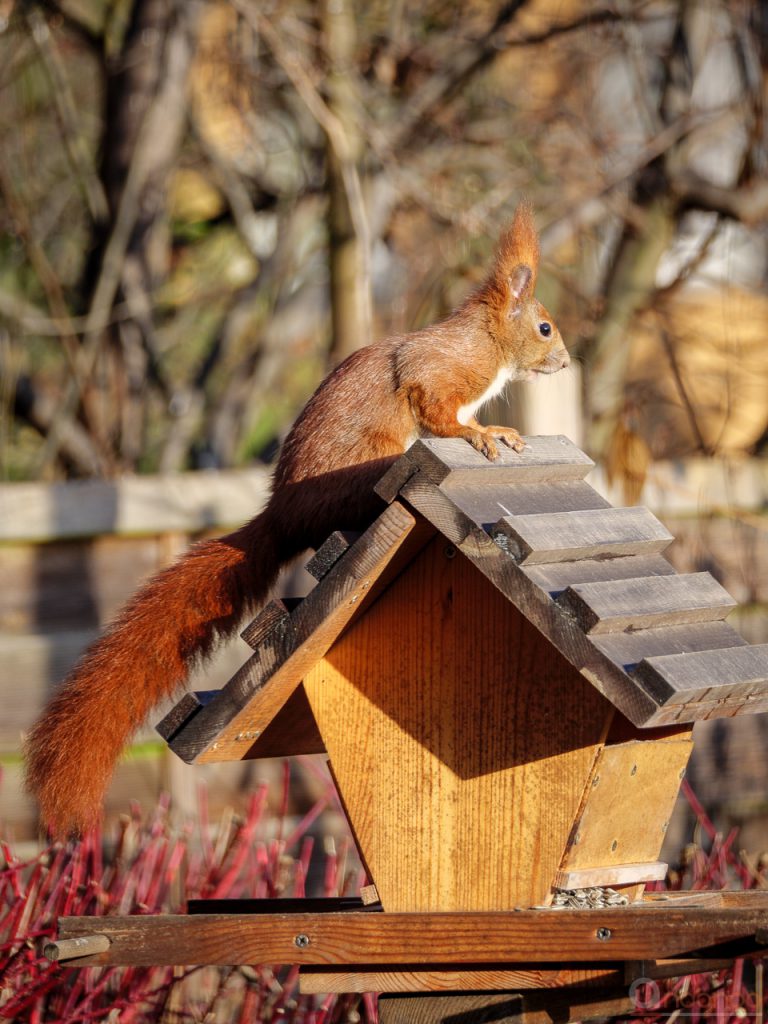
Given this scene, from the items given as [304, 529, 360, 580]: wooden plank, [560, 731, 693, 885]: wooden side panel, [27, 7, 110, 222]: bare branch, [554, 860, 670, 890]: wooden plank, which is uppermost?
[27, 7, 110, 222]: bare branch

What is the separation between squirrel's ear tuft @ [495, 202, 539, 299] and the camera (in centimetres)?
228

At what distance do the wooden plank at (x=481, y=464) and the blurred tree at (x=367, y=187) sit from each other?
142 centimetres

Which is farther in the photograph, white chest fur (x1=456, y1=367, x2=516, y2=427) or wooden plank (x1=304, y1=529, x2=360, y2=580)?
white chest fur (x1=456, y1=367, x2=516, y2=427)

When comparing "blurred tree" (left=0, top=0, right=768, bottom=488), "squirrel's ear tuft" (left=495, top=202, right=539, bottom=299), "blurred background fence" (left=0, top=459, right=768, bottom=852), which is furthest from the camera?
"blurred tree" (left=0, top=0, right=768, bottom=488)

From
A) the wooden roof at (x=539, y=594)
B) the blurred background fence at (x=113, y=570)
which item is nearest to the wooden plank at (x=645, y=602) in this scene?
the wooden roof at (x=539, y=594)

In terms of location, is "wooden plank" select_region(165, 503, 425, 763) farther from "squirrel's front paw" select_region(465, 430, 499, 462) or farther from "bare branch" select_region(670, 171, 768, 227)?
"bare branch" select_region(670, 171, 768, 227)

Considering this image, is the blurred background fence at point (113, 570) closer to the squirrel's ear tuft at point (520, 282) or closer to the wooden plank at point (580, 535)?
the squirrel's ear tuft at point (520, 282)

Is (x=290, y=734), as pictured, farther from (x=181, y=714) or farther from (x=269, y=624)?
(x=269, y=624)

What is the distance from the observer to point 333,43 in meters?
3.93

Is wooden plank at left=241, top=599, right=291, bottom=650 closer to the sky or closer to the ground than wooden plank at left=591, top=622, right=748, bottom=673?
closer to the sky

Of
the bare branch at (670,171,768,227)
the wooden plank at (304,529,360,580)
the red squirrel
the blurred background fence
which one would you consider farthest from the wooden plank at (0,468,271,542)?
the wooden plank at (304,529,360,580)

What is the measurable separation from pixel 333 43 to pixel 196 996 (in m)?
2.61

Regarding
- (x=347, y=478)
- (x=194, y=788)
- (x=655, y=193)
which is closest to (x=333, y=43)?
(x=655, y=193)

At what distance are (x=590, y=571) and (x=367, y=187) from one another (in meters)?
3.15
